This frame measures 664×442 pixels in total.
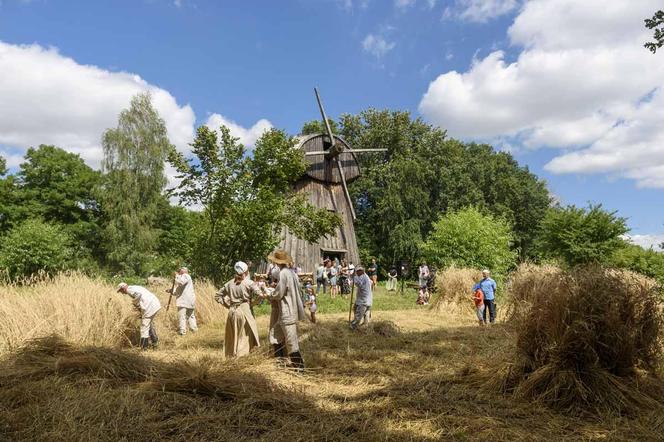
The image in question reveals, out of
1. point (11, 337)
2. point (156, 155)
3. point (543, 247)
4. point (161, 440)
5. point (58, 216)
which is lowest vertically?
point (161, 440)

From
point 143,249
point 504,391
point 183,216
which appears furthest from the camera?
point 183,216

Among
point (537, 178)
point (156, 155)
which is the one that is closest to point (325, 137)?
point (156, 155)

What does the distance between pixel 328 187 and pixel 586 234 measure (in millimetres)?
14237

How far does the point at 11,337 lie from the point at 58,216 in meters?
31.5

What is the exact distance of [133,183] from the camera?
31156 millimetres

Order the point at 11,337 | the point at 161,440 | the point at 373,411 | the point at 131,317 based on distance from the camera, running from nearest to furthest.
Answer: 1. the point at 161,440
2. the point at 373,411
3. the point at 11,337
4. the point at 131,317

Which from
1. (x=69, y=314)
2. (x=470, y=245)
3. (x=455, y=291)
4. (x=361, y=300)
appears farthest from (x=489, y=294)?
(x=470, y=245)

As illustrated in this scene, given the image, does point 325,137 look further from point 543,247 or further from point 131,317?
point 131,317

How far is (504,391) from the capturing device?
20.2 ft

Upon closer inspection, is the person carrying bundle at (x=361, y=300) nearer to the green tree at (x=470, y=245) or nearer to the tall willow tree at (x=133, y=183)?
the green tree at (x=470, y=245)

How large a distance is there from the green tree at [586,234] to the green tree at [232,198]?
17.1 m

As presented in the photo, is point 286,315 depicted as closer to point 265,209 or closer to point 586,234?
point 265,209

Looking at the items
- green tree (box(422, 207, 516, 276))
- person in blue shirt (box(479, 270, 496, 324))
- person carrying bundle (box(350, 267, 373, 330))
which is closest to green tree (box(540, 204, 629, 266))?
green tree (box(422, 207, 516, 276))

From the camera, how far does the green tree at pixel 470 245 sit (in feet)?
90.6
